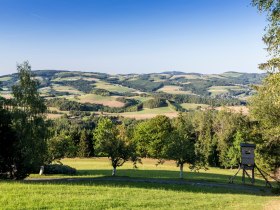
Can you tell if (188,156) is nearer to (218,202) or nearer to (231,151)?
(218,202)

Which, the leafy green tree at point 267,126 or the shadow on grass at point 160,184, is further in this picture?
the leafy green tree at point 267,126

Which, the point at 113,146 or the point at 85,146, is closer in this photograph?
the point at 113,146

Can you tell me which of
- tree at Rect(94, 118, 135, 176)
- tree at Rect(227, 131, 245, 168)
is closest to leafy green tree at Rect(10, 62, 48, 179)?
tree at Rect(94, 118, 135, 176)

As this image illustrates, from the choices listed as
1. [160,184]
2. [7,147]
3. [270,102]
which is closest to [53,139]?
[7,147]

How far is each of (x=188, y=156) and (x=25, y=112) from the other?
27.7 meters

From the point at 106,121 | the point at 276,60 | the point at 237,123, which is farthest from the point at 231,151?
the point at 276,60

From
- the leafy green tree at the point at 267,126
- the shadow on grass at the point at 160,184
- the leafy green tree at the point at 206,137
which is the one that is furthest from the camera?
the leafy green tree at the point at 206,137

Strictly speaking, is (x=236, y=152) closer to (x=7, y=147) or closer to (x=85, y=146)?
(x=85, y=146)

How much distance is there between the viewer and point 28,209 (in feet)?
69.1

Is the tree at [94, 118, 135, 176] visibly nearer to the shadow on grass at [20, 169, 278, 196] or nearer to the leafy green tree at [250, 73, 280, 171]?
the shadow on grass at [20, 169, 278, 196]

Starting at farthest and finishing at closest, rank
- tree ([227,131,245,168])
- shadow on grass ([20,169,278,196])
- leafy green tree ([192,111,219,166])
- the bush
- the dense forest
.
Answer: leafy green tree ([192,111,219,166]), tree ([227,131,245,168]), the bush, the dense forest, shadow on grass ([20,169,278,196])

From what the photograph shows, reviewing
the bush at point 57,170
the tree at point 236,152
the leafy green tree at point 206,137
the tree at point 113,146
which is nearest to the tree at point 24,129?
the tree at point 113,146

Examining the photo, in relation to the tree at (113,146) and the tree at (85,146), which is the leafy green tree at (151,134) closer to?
the tree at (85,146)

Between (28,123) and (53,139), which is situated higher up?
(28,123)
